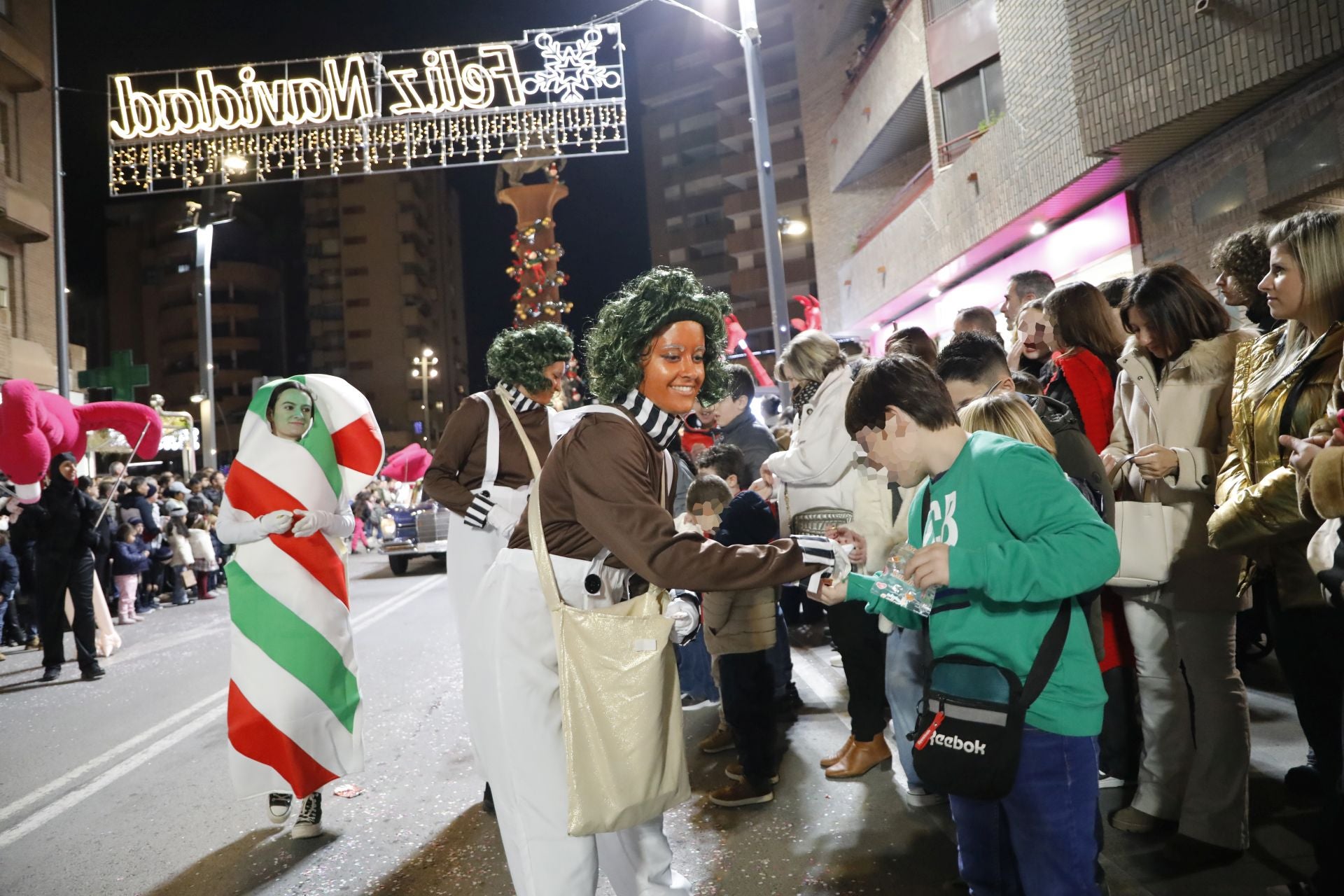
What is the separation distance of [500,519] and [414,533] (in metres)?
14.7

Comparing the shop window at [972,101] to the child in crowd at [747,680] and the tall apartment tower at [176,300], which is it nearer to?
the child in crowd at [747,680]

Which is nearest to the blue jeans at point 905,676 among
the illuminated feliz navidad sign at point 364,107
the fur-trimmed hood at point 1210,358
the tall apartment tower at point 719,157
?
the fur-trimmed hood at point 1210,358

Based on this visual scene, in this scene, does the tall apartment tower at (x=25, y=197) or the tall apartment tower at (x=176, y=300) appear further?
the tall apartment tower at (x=176, y=300)

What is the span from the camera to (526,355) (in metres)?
4.88

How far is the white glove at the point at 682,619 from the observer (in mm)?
2633

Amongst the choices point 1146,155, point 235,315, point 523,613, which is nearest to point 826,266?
point 1146,155

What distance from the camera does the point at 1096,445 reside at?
455cm

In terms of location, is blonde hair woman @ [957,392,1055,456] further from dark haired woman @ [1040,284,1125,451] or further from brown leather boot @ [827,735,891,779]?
brown leather boot @ [827,735,891,779]

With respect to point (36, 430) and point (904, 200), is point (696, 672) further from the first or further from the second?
point (904, 200)

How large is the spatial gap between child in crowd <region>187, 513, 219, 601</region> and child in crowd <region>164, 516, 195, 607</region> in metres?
0.20

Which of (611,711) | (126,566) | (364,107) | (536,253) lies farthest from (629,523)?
(536,253)

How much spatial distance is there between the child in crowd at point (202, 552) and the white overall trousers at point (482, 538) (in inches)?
540

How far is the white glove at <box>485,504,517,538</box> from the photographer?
14.8 ft

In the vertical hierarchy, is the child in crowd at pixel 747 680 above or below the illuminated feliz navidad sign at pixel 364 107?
below
